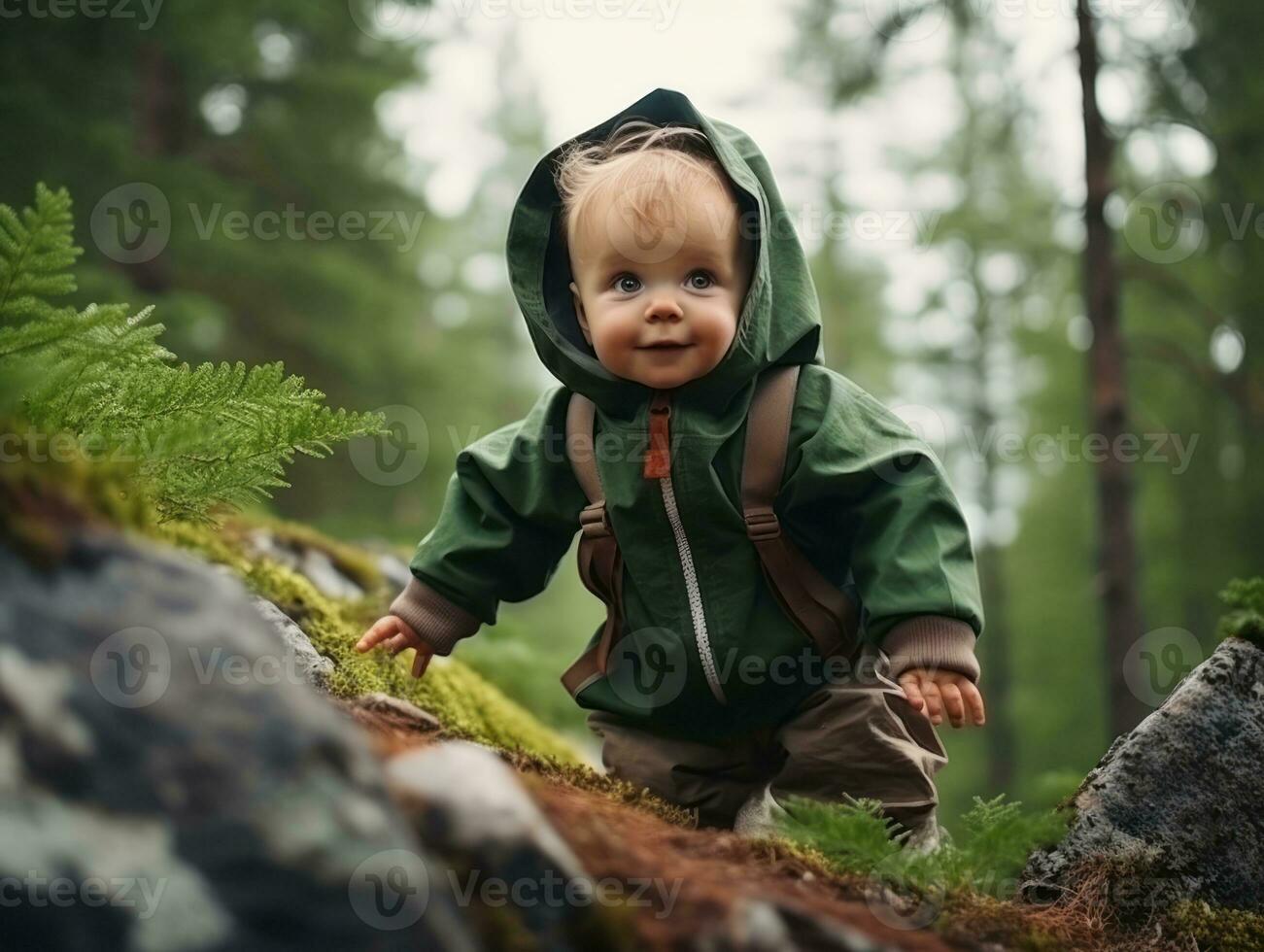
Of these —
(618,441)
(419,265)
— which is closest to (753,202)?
(618,441)

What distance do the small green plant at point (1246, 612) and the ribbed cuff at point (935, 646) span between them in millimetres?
1003

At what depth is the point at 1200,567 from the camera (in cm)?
1508

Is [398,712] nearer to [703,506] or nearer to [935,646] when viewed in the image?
[703,506]

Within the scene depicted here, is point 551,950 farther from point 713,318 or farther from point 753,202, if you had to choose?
point 753,202

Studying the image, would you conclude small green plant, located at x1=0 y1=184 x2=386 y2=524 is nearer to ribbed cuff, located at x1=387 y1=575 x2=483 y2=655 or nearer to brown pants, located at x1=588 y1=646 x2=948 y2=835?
ribbed cuff, located at x1=387 y1=575 x2=483 y2=655

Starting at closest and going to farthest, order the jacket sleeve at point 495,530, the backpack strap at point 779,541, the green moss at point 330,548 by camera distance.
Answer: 1. the backpack strap at point 779,541
2. the jacket sleeve at point 495,530
3. the green moss at point 330,548

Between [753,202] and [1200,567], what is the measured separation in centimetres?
1418

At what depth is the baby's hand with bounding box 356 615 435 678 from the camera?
133 inches

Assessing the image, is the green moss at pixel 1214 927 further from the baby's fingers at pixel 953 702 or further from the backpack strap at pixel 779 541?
the backpack strap at pixel 779 541

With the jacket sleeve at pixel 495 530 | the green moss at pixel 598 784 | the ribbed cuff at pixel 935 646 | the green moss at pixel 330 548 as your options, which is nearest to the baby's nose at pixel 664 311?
the jacket sleeve at pixel 495 530

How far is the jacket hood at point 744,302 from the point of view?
3.33m

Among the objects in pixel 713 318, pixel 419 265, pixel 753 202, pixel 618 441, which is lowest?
pixel 618 441

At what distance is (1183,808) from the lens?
3025mm

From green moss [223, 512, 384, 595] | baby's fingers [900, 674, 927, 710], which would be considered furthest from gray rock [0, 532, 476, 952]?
green moss [223, 512, 384, 595]
